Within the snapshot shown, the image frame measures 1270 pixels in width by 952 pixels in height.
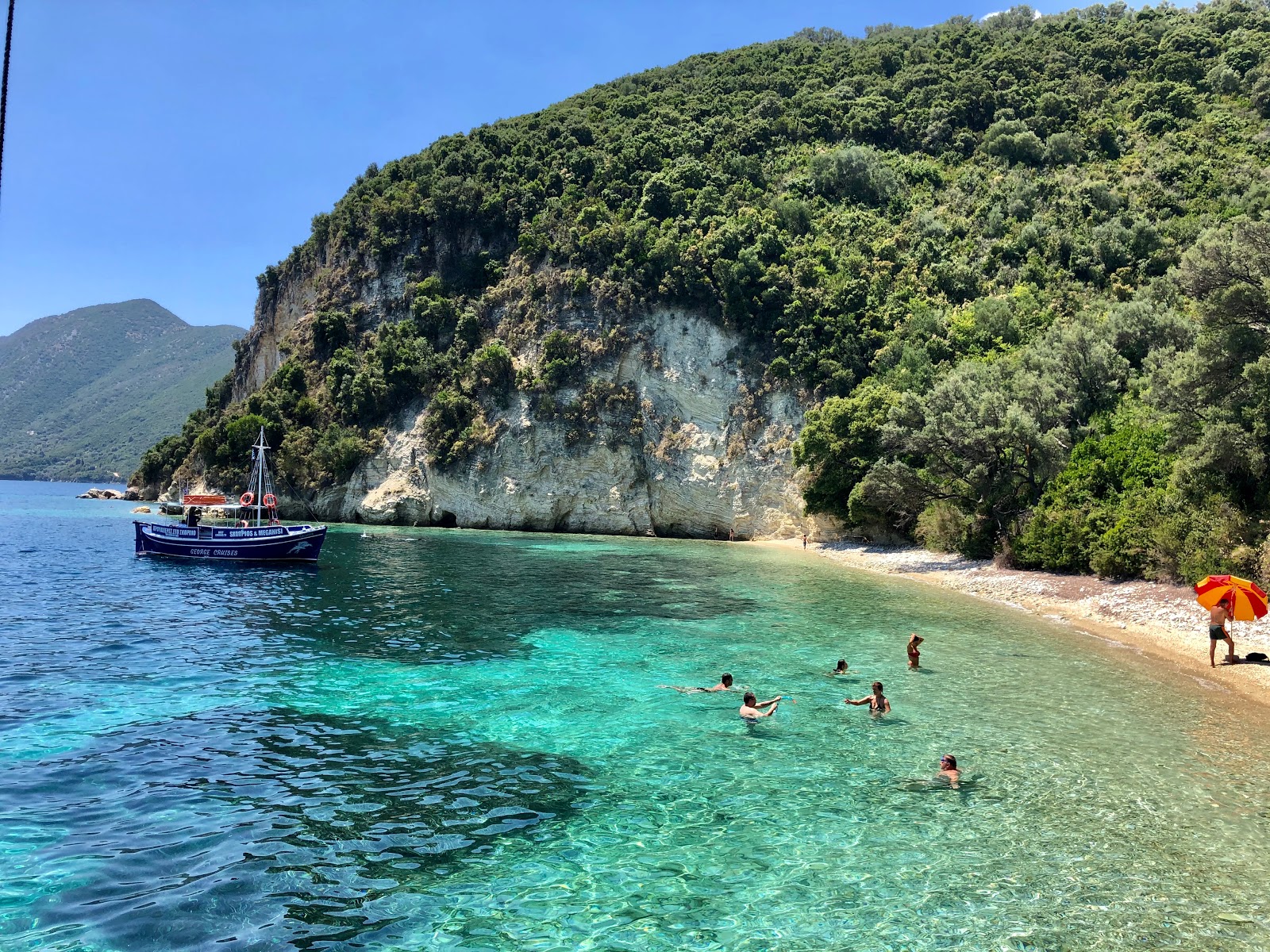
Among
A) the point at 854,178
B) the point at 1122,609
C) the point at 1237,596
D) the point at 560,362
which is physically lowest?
the point at 1122,609

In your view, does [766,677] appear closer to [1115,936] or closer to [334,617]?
[1115,936]

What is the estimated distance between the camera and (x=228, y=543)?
136ft

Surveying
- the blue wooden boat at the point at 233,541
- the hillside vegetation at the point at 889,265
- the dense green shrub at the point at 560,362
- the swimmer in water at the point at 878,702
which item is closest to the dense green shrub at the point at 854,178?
the hillside vegetation at the point at 889,265

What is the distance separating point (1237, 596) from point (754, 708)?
1351 centimetres

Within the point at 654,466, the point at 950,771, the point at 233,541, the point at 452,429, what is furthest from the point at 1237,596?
the point at 452,429

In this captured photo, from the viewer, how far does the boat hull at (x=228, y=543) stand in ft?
132

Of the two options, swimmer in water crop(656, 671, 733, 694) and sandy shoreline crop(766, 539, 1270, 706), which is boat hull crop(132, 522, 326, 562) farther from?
sandy shoreline crop(766, 539, 1270, 706)

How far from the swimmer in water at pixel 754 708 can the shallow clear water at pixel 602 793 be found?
0.29 metres

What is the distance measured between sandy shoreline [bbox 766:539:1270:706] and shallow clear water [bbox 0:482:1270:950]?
1530 millimetres

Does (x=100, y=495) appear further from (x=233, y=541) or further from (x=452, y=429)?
(x=233, y=541)

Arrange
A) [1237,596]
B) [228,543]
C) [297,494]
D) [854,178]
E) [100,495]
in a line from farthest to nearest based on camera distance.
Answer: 1. [100,495]
2. [854,178]
3. [297,494]
4. [228,543]
5. [1237,596]

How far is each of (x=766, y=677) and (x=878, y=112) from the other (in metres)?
85.6

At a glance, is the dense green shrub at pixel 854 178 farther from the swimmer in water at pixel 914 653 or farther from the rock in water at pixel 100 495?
the rock in water at pixel 100 495

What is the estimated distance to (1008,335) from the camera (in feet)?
178
